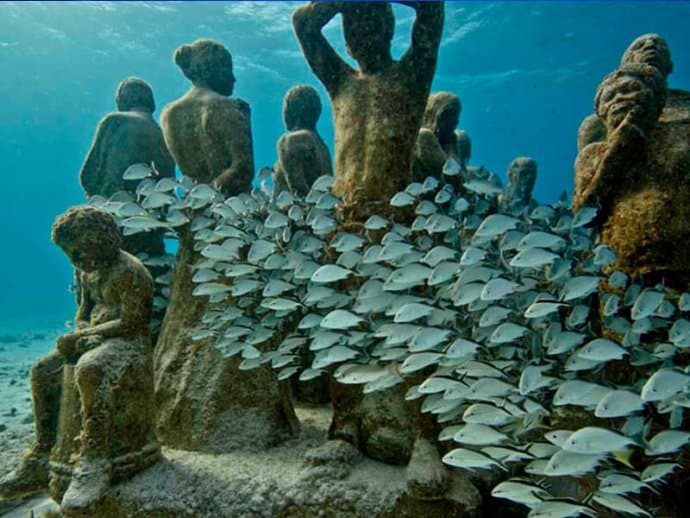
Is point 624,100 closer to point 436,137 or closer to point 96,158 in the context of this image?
point 436,137

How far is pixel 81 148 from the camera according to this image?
8962cm

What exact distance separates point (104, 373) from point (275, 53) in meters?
33.6

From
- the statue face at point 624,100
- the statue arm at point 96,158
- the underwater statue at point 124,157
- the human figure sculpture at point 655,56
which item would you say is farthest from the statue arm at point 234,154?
the human figure sculpture at point 655,56

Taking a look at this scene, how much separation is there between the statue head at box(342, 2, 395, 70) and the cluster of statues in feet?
0.05

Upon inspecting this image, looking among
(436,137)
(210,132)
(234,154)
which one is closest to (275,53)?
(436,137)

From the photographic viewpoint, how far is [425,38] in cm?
518

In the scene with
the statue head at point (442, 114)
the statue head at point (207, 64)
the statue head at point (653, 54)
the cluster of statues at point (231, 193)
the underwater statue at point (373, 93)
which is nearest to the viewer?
the cluster of statues at point (231, 193)

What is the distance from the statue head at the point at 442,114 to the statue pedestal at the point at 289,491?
5.16m

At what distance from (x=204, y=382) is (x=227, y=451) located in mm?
762

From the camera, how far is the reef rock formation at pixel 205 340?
494 centimetres

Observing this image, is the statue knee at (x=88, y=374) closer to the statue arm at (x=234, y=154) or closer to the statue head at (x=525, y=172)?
the statue arm at (x=234, y=154)

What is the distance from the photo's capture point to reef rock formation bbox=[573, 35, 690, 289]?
418 cm

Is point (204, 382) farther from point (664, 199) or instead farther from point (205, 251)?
point (664, 199)

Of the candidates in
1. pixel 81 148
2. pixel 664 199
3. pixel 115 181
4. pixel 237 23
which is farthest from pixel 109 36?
pixel 81 148
